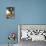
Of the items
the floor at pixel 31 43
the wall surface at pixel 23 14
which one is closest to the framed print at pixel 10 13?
the wall surface at pixel 23 14

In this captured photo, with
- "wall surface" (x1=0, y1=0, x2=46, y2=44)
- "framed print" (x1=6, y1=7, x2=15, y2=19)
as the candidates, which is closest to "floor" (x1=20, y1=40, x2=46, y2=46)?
"wall surface" (x1=0, y1=0, x2=46, y2=44)

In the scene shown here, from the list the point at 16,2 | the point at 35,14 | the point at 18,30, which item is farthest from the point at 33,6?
the point at 18,30

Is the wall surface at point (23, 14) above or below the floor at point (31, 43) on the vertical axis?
above

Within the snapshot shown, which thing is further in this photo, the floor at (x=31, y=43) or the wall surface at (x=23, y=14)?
the wall surface at (x=23, y=14)

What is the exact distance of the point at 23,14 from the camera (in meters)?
3.75

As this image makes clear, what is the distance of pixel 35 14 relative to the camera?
12.3 ft

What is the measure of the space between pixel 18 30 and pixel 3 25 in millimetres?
432

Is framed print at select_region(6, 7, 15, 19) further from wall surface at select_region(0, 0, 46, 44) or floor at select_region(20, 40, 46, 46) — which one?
floor at select_region(20, 40, 46, 46)

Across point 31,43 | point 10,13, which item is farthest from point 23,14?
point 31,43

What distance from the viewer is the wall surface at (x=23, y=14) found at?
3.73 m

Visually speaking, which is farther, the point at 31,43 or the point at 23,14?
the point at 23,14

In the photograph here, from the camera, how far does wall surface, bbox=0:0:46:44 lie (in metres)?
3.73

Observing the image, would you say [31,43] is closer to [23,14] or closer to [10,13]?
[23,14]

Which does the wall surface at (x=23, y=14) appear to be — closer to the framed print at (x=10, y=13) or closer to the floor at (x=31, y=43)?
the framed print at (x=10, y=13)
